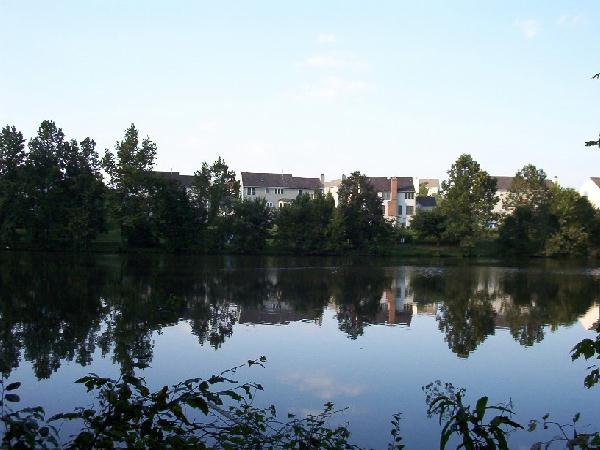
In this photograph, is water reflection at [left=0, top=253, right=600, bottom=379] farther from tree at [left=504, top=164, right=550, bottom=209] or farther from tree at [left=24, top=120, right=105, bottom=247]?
tree at [left=504, top=164, right=550, bottom=209]

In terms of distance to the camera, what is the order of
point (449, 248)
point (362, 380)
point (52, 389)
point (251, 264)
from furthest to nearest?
point (449, 248), point (251, 264), point (362, 380), point (52, 389)

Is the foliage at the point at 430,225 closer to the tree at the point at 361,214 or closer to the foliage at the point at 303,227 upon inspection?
the tree at the point at 361,214

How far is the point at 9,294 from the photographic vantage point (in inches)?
1118

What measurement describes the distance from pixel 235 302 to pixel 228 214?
46606 mm

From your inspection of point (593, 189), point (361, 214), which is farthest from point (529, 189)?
point (593, 189)

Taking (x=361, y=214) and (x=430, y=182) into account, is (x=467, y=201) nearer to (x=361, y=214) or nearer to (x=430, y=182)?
(x=361, y=214)

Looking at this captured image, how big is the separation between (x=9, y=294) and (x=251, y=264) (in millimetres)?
28189

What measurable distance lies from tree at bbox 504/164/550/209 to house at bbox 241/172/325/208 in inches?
1304

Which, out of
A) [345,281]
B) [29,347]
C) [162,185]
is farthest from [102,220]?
[29,347]

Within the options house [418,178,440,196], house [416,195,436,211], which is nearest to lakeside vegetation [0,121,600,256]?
house [416,195,436,211]

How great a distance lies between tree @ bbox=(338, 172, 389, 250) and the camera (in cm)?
7644

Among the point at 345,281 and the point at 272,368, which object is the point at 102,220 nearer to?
the point at 345,281

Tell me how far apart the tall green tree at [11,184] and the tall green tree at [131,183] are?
8856 mm

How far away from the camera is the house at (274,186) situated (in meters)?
103
